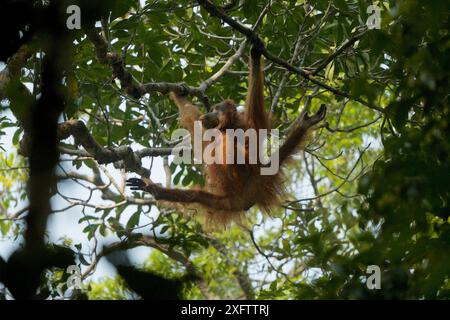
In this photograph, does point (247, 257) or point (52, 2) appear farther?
point (247, 257)

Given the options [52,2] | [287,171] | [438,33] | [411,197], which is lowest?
[411,197]

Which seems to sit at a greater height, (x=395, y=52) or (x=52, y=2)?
(x=395, y=52)

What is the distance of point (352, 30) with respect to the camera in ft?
20.5

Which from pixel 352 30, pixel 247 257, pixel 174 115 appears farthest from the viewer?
pixel 247 257

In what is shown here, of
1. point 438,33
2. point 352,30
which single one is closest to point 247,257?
point 352,30

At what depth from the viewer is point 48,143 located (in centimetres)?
98

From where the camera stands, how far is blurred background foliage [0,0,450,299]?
198 centimetres

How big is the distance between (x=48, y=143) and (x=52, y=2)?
27 centimetres

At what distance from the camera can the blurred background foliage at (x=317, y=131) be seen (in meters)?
1.98

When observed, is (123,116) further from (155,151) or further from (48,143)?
(48,143)

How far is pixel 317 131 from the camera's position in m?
7.86
